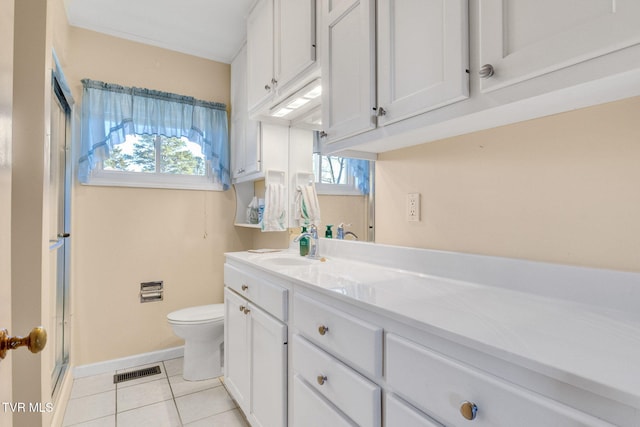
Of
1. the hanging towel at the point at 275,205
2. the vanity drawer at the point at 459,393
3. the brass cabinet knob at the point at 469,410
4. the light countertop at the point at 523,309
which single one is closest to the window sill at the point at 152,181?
the hanging towel at the point at 275,205

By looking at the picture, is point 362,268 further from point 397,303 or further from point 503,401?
point 503,401

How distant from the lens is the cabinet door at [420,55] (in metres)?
0.88

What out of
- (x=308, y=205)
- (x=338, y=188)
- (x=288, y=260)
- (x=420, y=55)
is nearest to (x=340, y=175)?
(x=338, y=188)

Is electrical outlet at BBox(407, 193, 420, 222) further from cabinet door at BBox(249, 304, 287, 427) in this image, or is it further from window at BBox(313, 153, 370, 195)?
cabinet door at BBox(249, 304, 287, 427)

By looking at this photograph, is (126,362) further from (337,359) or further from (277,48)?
(277,48)

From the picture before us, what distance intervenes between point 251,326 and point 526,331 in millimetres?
1263

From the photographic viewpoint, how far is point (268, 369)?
1.42m

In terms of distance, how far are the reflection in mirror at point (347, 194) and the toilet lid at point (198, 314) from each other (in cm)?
106

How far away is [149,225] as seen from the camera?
8.41ft

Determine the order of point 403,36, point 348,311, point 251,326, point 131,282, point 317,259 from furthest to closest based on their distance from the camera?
point 131,282
point 317,259
point 251,326
point 403,36
point 348,311

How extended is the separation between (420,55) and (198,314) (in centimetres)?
218

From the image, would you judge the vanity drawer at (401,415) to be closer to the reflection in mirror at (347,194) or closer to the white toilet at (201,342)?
the reflection in mirror at (347,194)

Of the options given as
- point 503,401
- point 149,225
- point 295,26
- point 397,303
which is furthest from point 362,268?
point 149,225

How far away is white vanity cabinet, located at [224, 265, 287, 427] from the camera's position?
1318mm
